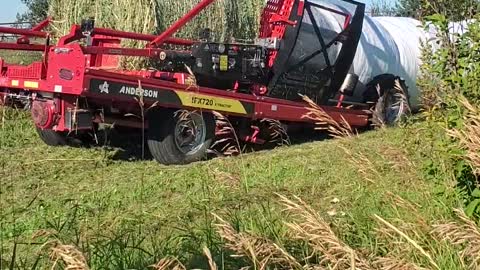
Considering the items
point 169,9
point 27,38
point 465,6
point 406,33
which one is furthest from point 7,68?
point 406,33

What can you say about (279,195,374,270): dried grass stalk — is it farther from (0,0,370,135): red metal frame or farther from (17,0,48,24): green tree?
(17,0,48,24): green tree

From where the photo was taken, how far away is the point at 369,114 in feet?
38.5

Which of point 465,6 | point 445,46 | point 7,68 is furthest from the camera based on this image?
point 7,68

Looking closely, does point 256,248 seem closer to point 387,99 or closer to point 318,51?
point 318,51

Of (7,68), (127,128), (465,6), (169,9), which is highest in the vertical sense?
(465,6)

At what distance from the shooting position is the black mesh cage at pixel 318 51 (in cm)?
1026

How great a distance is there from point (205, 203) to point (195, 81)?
372cm

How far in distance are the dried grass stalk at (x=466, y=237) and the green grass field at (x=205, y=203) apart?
19cm

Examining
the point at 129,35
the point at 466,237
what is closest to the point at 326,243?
the point at 466,237

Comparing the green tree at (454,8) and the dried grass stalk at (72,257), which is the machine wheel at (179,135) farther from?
the dried grass stalk at (72,257)

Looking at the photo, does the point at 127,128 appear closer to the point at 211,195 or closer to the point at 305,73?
the point at 305,73

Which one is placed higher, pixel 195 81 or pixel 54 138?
pixel 195 81

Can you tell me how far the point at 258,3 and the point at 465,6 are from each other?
6.22 m

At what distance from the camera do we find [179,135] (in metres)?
8.78
